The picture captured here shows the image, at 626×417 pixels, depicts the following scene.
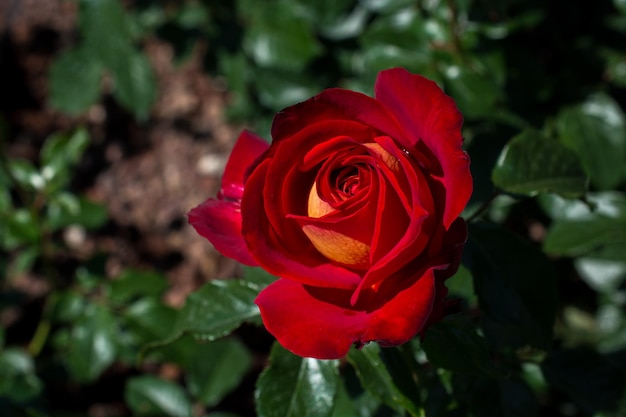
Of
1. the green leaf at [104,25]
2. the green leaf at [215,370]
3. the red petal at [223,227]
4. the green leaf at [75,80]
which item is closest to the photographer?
the red petal at [223,227]

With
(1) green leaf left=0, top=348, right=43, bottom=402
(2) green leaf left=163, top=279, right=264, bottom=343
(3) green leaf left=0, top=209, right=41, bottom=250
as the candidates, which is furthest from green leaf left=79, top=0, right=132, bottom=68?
(2) green leaf left=163, top=279, right=264, bottom=343

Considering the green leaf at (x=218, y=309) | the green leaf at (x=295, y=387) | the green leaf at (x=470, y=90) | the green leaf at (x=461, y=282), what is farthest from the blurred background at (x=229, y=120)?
the green leaf at (x=295, y=387)

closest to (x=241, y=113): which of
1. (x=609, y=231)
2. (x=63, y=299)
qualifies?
(x=63, y=299)

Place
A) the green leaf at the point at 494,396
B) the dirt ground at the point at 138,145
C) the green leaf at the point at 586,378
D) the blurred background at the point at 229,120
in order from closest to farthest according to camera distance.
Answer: the green leaf at the point at 494,396, the green leaf at the point at 586,378, the blurred background at the point at 229,120, the dirt ground at the point at 138,145

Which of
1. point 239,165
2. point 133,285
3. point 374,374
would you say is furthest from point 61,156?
point 374,374

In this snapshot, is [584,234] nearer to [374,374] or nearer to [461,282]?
[461,282]

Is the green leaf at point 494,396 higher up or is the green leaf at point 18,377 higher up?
the green leaf at point 494,396

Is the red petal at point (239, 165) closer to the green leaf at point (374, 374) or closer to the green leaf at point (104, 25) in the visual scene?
the green leaf at point (374, 374)

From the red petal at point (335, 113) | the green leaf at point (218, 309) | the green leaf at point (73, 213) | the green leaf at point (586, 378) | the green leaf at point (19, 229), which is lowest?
the green leaf at point (586, 378)
